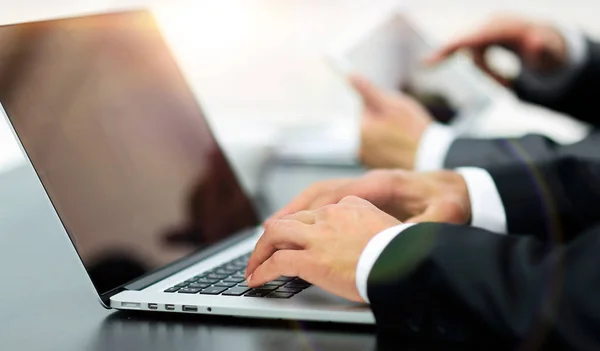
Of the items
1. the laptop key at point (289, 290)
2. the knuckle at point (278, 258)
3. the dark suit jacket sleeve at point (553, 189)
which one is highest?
the knuckle at point (278, 258)

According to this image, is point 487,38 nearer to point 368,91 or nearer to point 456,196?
point 368,91

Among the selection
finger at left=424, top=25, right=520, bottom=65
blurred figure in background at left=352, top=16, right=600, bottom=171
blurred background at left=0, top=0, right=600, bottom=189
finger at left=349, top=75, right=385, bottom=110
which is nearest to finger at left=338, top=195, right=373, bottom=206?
blurred figure in background at left=352, top=16, right=600, bottom=171

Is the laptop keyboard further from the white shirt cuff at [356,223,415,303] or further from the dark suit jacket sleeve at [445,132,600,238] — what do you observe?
the dark suit jacket sleeve at [445,132,600,238]

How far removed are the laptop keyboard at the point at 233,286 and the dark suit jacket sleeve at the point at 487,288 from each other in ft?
0.31

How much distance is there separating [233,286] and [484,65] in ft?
2.94

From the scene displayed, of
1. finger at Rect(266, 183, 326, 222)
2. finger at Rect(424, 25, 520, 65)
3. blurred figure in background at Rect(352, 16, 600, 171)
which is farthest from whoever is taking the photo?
finger at Rect(424, 25, 520, 65)

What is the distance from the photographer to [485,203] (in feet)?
2.81

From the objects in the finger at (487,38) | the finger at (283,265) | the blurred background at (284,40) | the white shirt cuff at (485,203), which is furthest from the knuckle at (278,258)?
the blurred background at (284,40)

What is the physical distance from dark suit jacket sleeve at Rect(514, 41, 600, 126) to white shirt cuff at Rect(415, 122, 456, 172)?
29 centimetres

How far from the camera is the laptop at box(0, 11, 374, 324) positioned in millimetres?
674

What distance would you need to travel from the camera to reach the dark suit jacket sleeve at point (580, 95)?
4.69 feet

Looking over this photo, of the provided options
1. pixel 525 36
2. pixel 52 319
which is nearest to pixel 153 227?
pixel 52 319

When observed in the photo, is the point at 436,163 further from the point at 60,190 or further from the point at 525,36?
the point at 60,190

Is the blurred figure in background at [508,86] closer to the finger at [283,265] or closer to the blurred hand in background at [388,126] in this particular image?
the blurred hand in background at [388,126]
